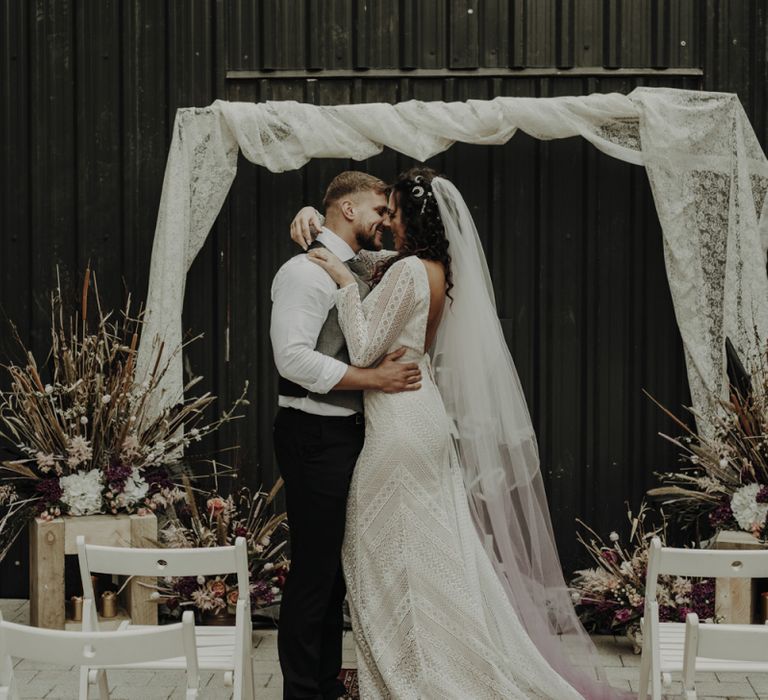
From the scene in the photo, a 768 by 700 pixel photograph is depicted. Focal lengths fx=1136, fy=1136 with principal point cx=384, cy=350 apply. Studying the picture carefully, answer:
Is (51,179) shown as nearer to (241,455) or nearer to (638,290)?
(241,455)

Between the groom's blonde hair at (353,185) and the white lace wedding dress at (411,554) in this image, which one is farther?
the groom's blonde hair at (353,185)

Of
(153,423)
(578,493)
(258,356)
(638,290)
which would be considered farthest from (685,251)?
(153,423)

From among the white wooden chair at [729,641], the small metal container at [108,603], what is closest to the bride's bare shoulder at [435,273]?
the white wooden chair at [729,641]

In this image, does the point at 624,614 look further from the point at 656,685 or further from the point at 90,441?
the point at 90,441

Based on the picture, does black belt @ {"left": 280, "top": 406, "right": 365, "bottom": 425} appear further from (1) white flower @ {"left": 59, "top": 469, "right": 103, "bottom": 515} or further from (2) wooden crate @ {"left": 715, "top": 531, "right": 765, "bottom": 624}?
(2) wooden crate @ {"left": 715, "top": 531, "right": 765, "bottom": 624}

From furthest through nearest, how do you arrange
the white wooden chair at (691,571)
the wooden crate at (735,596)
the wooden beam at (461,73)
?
the wooden beam at (461,73) → the wooden crate at (735,596) → the white wooden chair at (691,571)

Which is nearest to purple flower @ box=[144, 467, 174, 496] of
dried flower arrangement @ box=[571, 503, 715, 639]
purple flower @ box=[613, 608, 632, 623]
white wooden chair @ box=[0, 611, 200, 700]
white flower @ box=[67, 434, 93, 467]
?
white flower @ box=[67, 434, 93, 467]

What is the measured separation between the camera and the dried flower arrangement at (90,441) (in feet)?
18.6

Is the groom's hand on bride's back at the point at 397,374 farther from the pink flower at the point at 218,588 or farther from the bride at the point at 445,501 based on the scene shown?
the pink flower at the point at 218,588

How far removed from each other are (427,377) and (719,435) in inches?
70.0

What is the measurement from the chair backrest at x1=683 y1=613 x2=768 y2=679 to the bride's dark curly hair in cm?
198

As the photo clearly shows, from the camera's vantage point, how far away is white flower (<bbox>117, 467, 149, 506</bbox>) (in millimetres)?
5707

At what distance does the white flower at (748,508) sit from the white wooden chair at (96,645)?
10.4ft

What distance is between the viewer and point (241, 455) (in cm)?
647
